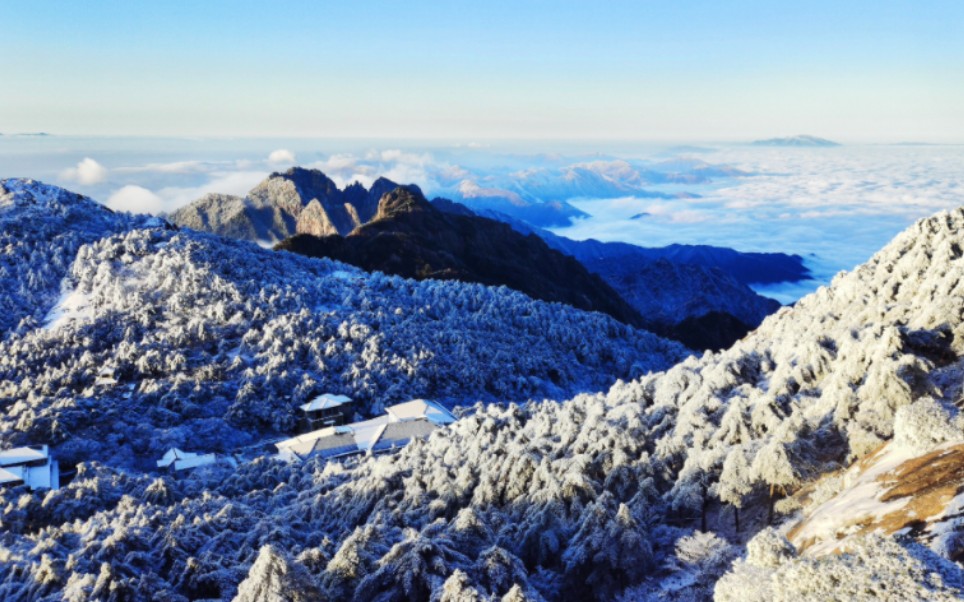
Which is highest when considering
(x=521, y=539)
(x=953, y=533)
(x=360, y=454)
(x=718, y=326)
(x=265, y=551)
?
(x=953, y=533)

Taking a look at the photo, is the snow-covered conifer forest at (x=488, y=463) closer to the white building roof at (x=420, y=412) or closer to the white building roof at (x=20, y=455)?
the white building roof at (x=20, y=455)

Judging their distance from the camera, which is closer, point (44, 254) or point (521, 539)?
point (521, 539)

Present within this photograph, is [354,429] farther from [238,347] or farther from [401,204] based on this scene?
[401,204]

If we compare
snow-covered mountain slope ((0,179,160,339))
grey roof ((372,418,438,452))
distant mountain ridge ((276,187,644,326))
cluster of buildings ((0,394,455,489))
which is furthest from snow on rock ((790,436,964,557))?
distant mountain ridge ((276,187,644,326))

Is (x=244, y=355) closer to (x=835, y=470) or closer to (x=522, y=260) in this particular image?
(x=835, y=470)

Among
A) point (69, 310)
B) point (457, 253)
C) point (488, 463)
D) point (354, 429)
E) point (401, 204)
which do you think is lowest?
point (354, 429)

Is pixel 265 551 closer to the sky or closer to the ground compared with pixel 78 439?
closer to the sky

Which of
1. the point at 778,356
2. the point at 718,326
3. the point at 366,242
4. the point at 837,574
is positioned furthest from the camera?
the point at 718,326

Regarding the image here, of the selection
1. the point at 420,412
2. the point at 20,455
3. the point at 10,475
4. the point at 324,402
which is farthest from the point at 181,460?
the point at 420,412

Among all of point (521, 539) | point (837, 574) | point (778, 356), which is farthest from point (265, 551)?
point (778, 356)
